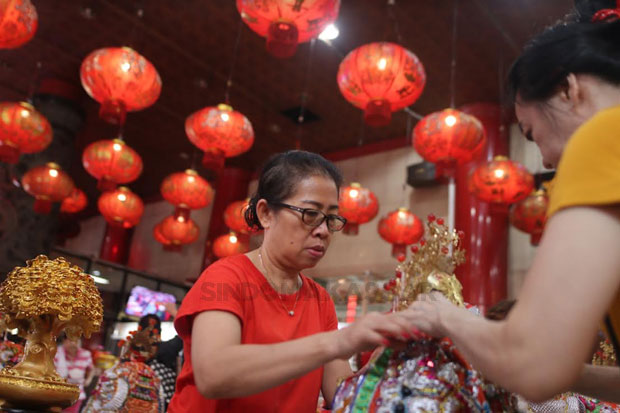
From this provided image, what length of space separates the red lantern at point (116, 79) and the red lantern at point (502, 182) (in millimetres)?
2871

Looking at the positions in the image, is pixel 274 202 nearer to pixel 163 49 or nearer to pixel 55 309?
pixel 55 309

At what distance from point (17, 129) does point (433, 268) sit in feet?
14.5

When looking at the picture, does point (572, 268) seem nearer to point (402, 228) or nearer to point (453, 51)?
point (402, 228)

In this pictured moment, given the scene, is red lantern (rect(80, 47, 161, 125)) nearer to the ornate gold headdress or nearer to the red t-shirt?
the red t-shirt

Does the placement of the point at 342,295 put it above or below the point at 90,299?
above

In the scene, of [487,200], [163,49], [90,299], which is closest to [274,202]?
[90,299]

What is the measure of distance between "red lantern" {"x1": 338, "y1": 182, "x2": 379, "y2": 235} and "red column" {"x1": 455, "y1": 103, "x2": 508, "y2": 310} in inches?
39.7

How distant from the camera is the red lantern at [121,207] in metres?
6.81

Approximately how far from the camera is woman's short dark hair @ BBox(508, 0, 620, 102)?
82 centimetres

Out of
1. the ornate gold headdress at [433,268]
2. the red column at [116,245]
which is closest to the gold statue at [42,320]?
the ornate gold headdress at [433,268]

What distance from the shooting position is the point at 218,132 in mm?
4523

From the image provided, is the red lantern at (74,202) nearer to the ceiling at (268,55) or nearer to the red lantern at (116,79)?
the ceiling at (268,55)

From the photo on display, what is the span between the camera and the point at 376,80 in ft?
12.5

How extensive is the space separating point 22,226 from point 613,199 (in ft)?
22.9
